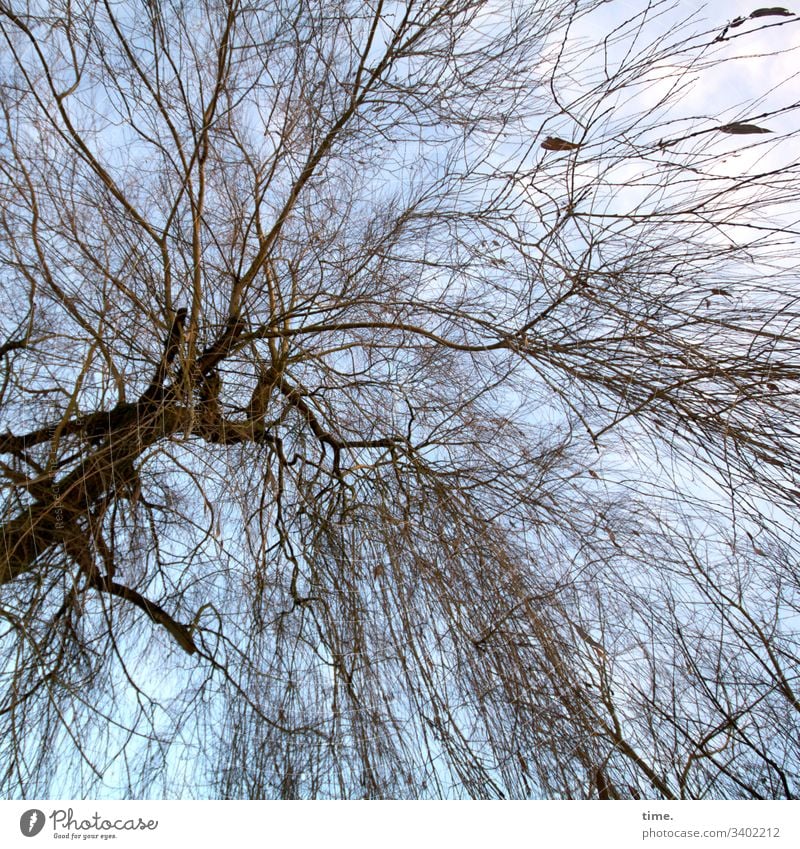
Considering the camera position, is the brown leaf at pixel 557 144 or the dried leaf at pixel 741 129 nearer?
the dried leaf at pixel 741 129

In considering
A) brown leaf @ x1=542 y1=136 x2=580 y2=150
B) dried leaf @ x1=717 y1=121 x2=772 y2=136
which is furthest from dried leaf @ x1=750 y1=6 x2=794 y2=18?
brown leaf @ x1=542 y1=136 x2=580 y2=150

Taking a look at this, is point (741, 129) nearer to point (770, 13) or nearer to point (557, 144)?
point (770, 13)

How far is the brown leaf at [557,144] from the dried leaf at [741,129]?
0.32 meters

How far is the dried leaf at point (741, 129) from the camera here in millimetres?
1575

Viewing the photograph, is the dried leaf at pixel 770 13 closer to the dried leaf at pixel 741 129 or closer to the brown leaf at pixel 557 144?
the dried leaf at pixel 741 129

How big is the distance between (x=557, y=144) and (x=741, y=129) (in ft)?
1.30

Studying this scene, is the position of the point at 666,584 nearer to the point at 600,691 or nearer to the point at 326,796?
the point at 600,691

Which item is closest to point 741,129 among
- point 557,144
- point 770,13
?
point 770,13

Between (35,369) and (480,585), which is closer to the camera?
(480,585)

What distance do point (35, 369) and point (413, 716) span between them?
4.61ft

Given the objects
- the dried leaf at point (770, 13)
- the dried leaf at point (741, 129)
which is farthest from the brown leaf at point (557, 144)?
the dried leaf at point (770, 13)

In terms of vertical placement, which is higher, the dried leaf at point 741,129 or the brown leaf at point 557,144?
the brown leaf at point 557,144

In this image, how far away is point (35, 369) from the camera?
82.4 inches

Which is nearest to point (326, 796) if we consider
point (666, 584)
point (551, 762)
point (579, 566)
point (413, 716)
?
point (413, 716)
